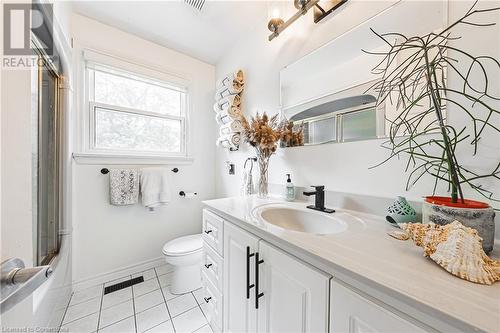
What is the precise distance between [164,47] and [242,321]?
2.41 m

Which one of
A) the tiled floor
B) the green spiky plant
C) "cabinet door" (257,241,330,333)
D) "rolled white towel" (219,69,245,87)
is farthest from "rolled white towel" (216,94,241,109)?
the tiled floor

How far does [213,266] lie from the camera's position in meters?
1.09

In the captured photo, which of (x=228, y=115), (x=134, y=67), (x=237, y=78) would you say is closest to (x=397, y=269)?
(x=228, y=115)

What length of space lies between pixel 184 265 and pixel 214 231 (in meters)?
0.66

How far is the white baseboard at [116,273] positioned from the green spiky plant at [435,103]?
2.18 metres

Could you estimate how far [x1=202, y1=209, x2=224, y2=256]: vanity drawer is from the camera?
100cm

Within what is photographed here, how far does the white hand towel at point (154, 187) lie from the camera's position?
168cm

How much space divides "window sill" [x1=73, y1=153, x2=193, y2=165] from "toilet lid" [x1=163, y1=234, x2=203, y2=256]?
2.64 feet

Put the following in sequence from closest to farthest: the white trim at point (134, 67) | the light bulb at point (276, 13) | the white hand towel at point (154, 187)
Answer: the light bulb at point (276, 13), the white trim at point (134, 67), the white hand towel at point (154, 187)

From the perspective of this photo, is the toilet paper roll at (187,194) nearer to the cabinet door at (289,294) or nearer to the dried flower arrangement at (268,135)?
the dried flower arrangement at (268,135)

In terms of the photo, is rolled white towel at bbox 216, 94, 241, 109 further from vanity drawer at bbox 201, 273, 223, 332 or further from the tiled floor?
the tiled floor

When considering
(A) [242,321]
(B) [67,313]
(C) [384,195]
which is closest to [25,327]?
(A) [242,321]

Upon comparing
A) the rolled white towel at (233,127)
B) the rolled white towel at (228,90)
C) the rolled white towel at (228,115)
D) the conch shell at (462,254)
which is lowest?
the conch shell at (462,254)

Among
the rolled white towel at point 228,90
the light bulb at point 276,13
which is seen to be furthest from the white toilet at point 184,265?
the light bulb at point 276,13
